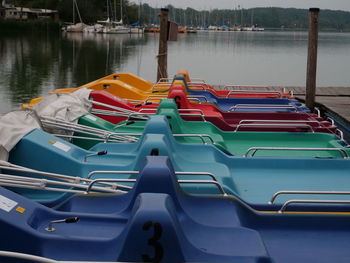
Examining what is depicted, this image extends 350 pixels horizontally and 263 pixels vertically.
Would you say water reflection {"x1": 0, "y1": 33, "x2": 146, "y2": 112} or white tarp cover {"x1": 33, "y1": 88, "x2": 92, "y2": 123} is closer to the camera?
white tarp cover {"x1": 33, "y1": 88, "x2": 92, "y2": 123}

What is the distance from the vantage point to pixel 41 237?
132 inches

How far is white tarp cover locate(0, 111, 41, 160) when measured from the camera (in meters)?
4.55

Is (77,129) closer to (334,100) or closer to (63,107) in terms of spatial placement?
(63,107)

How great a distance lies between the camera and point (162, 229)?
2.93 m

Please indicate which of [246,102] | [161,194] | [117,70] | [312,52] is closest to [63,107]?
[161,194]

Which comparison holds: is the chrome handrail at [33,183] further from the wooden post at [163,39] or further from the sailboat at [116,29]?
the sailboat at [116,29]

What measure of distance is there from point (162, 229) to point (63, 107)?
3.99 meters

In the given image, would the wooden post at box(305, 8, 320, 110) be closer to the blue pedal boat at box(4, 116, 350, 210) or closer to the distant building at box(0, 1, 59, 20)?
the blue pedal boat at box(4, 116, 350, 210)

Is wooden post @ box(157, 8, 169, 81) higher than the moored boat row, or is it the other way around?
wooden post @ box(157, 8, 169, 81)

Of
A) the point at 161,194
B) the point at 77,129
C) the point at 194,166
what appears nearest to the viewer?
the point at 161,194

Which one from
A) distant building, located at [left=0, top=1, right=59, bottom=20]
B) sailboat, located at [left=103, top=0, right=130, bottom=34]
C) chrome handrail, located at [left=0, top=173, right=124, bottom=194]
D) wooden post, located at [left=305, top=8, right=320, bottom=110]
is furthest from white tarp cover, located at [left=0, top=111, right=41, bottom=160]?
distant building, located at [left=0, top=1, right=59, bottom=20]

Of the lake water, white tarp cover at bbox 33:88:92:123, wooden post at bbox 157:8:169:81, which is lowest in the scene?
the lake water

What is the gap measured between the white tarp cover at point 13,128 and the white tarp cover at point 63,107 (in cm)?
104

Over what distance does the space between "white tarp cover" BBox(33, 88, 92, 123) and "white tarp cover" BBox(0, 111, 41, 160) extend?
3.42 ft
